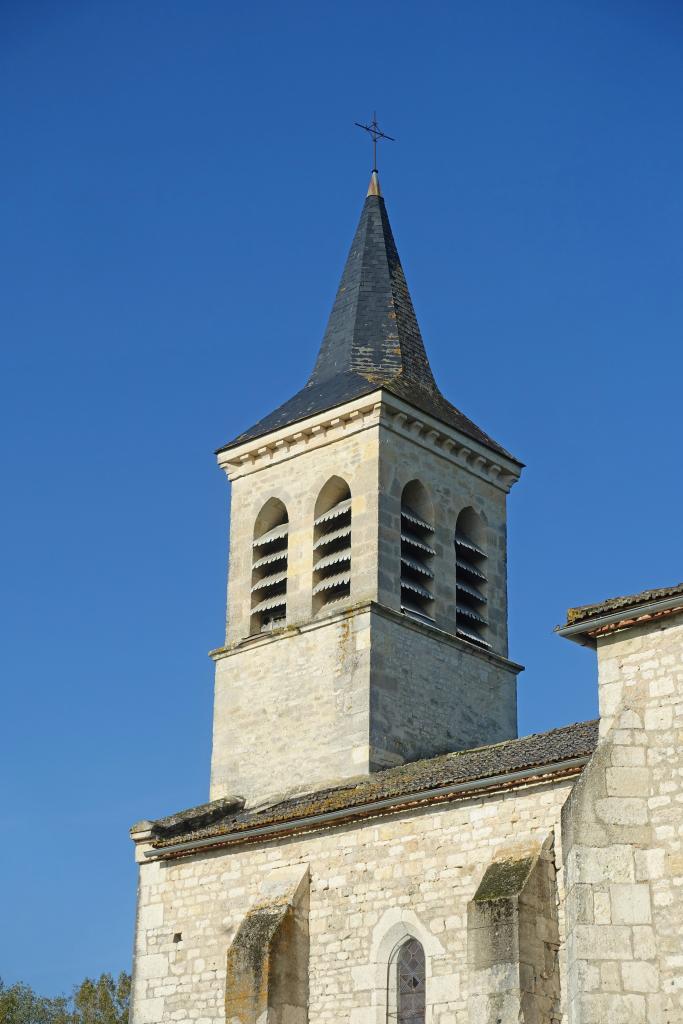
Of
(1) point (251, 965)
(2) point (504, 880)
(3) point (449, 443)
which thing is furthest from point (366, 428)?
(2) point (504, 880)

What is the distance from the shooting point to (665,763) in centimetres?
1387

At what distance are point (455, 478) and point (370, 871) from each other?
913 cm

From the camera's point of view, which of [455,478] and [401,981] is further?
[455,478]

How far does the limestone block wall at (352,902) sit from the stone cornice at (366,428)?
7.57 metres

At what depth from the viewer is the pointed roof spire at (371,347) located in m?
24.8

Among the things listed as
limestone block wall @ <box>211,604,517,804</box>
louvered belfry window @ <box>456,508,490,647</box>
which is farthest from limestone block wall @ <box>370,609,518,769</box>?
louvered belfry window @ <box>456,508,490,647</box>

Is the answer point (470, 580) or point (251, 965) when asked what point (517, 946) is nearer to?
point (251, 965)

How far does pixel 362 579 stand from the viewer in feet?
75.7

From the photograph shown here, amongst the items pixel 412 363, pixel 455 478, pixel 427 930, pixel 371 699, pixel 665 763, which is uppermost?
pixel 412 363

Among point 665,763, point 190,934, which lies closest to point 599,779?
point 665,763

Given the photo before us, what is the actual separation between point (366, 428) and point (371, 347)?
2502 mm

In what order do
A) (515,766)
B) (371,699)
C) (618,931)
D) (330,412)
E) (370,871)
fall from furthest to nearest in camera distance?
(330,412)
(371,699)
(370,871)
(515,766)
(618,931)

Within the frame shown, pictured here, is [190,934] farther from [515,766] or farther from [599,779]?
[599,779]

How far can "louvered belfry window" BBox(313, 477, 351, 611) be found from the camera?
2370 cm
